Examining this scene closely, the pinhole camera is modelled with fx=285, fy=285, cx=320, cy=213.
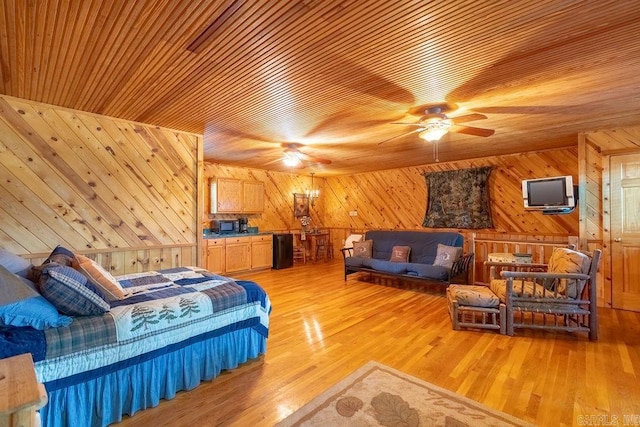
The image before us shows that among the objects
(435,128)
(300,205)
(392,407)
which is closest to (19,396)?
(392,407)

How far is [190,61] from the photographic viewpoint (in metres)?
2.12

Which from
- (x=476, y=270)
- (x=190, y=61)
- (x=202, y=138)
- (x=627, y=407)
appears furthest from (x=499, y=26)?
(x=476, y=270)

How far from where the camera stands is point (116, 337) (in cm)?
183

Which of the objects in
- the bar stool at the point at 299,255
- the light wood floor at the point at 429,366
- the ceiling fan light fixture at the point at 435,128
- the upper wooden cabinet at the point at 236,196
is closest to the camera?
the light wood floor at the point at 429,366

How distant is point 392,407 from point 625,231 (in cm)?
411

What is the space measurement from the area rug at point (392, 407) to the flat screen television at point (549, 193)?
3842 millimetres

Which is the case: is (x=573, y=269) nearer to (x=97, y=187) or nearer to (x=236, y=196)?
(x=97, y=187)

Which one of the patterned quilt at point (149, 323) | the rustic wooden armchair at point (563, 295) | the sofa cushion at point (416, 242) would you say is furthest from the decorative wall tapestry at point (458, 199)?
the patterned quilt at point (149, 323)

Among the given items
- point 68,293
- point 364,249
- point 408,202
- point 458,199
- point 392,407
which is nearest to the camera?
point 68,293

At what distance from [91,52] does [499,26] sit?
2.72m

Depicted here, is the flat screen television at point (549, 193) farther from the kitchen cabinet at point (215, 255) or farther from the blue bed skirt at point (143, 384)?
the kitchen cabinet at point (215, 255)

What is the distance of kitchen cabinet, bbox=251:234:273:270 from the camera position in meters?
6.41

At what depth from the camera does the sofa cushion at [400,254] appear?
5218 millimetres

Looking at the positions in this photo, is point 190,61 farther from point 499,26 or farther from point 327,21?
point 499,26
